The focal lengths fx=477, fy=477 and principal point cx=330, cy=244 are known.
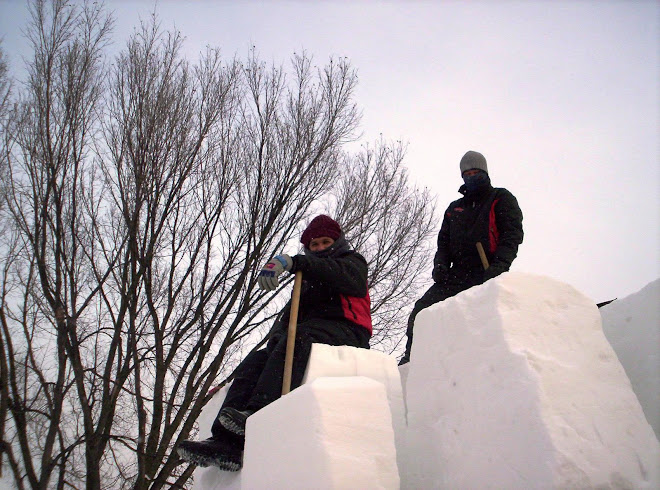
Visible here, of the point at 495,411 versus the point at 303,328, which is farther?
the point at 303,328

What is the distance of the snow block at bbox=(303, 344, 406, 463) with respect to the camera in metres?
2.49

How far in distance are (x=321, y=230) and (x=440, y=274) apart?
874mm

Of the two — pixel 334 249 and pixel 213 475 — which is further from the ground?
pixel 334 249

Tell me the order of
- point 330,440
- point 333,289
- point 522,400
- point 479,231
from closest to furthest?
point 522,400, point 330,440, point 333,289, point 479,231

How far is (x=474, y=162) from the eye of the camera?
3.33 metres

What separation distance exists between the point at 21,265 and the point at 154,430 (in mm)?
2540

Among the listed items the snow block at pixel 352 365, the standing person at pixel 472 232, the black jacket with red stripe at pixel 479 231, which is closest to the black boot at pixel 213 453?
the snow block at pixel 352 365

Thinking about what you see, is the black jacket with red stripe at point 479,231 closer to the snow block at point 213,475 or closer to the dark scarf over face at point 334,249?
the dark scarf over face at point 334,249

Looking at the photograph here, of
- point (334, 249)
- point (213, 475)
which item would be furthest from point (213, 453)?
point (334, 249)

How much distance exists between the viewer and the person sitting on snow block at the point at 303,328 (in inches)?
92.8

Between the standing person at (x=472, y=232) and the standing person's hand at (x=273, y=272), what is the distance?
2.96ft

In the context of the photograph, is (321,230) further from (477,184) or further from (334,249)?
(477,184)

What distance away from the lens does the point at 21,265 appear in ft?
18.7

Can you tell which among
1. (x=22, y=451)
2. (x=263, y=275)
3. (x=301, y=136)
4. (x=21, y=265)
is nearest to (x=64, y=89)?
(x=21, y=265)
